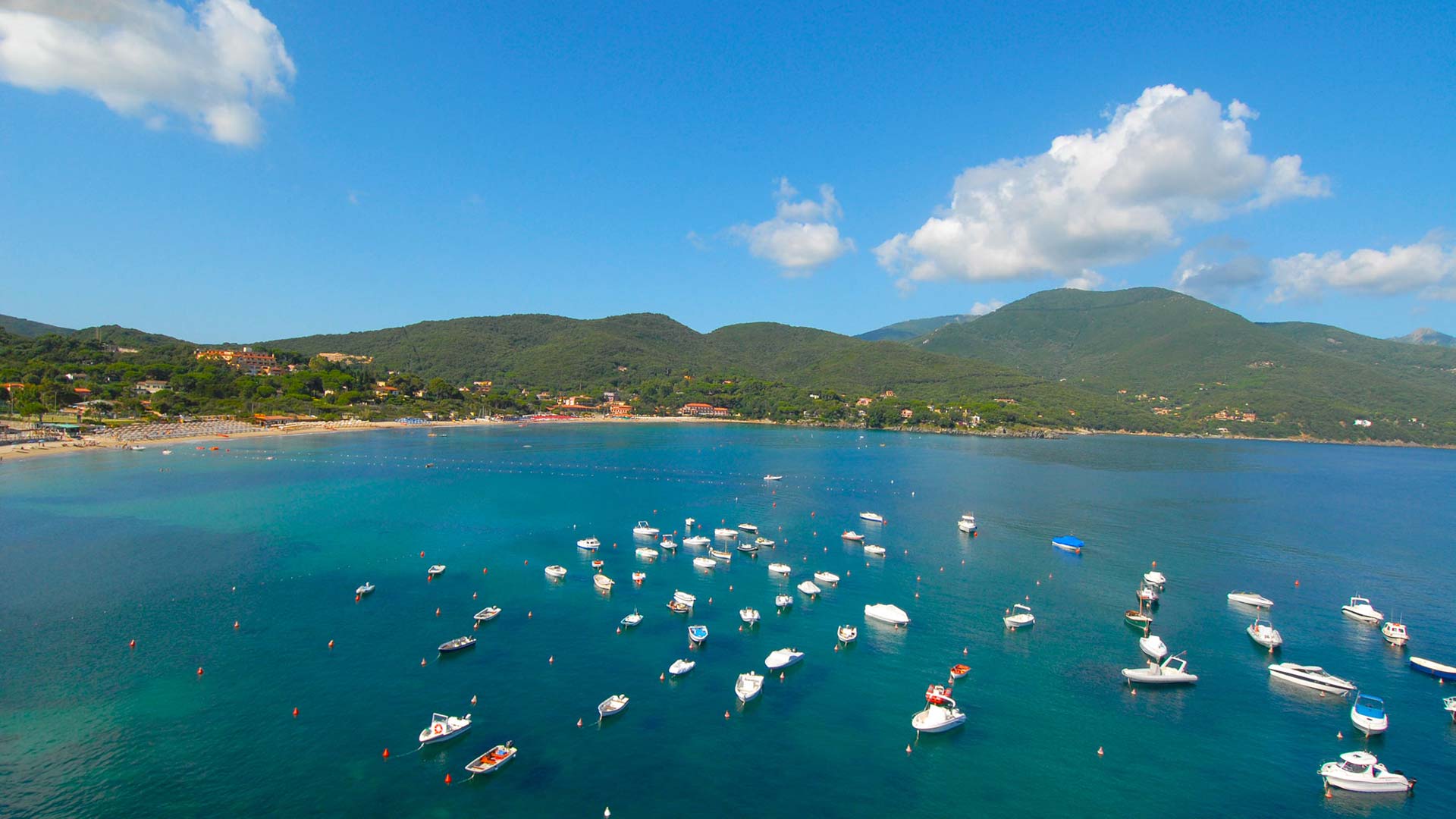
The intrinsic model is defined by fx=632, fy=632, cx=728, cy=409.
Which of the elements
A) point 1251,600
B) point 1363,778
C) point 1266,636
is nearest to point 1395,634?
point 1251,600

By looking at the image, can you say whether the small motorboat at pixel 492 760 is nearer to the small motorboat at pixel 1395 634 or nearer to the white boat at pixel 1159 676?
the white boat at pixel 1159 676

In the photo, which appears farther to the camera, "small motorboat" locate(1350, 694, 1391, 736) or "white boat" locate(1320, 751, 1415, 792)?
"small motorboat" locate(1350, 694, 1391, 736)

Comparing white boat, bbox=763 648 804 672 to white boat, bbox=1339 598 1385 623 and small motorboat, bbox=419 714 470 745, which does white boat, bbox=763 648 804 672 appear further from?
white boat, bbox=1339 598 1385 623

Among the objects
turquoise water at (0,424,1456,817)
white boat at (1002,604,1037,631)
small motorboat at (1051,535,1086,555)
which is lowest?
turquoise water at (0,424,1456,817)

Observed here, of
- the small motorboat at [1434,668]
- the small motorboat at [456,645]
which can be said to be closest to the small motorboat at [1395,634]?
the small motorboat at [1434,668]

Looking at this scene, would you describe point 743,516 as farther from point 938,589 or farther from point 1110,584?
point 1110,584

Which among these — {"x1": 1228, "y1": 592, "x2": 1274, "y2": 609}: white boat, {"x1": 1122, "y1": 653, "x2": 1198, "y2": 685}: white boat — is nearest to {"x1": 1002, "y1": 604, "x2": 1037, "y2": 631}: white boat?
{"x1": 1122, "y1": 653, "x2": 1198, "y2": 685}: white boat

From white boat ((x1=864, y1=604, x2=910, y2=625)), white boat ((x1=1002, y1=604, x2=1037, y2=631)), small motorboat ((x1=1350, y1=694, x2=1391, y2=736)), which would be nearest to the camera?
small motorboat ((x1=1350, y1=694, x2=1391, y2=736))
